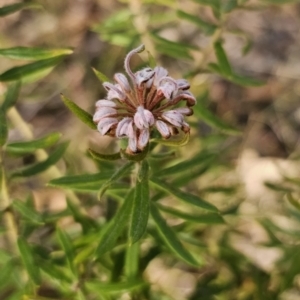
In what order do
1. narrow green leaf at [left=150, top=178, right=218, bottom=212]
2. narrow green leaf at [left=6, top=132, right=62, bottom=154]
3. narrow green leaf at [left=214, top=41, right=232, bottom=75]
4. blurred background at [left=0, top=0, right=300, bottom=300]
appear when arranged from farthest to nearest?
blurred background at [left=0, top=0, right=300, bottom=300] → narrow green leaf at [left=214, top=41, right=232, bottom=75] → narrow green leaf at [left=6, top=132, right=62, bottom=154] → narrow green leaf at [left=150, top=178, right=218, bottom=212]

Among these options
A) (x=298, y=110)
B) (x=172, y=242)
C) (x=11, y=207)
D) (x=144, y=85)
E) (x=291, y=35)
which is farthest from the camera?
(x=291, y=35)

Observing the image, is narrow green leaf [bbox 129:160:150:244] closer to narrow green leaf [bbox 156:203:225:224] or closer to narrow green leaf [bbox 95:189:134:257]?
narrow green leaf [bbox 95:189:134:257]

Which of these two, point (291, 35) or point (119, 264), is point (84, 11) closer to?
point (291, 35)

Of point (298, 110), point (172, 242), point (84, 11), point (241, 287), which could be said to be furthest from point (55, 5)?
point (172, 242)

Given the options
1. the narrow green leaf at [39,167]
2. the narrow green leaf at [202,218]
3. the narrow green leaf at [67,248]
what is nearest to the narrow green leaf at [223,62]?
the narrow green leaf at [202,218]

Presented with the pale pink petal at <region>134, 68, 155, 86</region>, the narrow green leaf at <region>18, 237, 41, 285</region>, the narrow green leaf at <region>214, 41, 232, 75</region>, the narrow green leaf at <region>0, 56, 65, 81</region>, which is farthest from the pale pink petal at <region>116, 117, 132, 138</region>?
the narrow green leaf at <region>214, 41, 232, 75</region>

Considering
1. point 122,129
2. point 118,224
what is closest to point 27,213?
point 118,224
